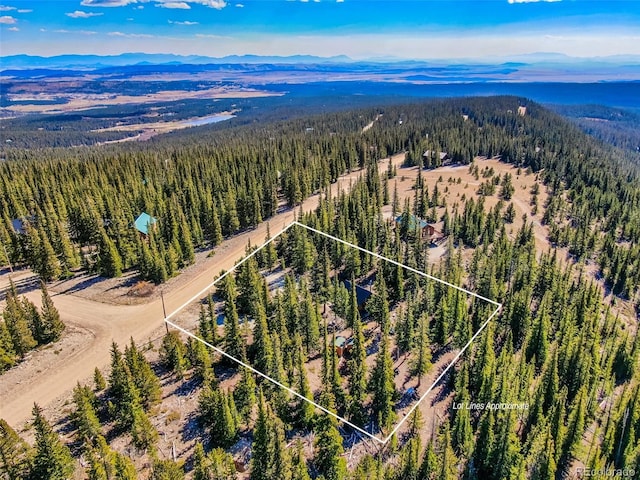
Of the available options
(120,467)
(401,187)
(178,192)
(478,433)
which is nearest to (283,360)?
(120,467)

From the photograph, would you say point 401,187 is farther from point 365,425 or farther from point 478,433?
point 365,425

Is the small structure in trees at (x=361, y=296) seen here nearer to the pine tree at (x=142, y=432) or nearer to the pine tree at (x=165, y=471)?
the pine tree at (x=165, y=471)

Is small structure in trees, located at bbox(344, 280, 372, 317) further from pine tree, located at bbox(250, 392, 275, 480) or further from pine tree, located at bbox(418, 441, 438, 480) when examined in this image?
pine tree, located at bbox(418, 441, 438, 480)

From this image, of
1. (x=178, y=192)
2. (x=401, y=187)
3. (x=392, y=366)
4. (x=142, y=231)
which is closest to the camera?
(x=392, y=366)

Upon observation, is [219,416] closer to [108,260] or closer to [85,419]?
→ [85,419]

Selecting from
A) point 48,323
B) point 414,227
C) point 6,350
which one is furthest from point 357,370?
point 414,227

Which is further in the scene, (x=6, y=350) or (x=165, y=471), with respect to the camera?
(x=6, y=350)
